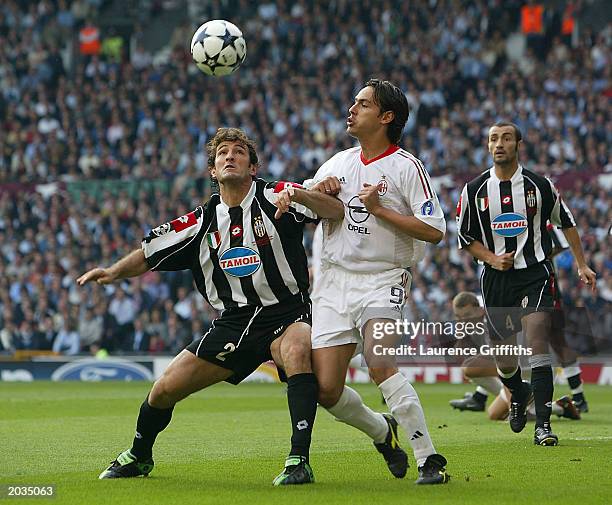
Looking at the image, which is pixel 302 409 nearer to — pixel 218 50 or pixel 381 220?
pixel 381 220

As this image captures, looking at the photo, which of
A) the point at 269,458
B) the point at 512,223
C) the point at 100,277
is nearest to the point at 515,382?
the point at 512,223

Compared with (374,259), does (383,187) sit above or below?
above

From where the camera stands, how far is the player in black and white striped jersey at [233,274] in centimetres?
685

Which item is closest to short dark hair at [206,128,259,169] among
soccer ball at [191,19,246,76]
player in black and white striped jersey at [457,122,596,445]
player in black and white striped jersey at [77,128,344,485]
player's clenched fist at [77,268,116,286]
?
player in black and white striped jersey at [77,128,344,485]

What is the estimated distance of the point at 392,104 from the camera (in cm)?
685

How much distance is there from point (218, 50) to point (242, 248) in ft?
11.0

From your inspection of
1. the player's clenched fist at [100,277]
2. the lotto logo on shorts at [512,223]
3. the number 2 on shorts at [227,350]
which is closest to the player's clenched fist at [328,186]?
the number 2 on shorts at [227,350]

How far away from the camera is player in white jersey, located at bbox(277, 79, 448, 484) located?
6434mm

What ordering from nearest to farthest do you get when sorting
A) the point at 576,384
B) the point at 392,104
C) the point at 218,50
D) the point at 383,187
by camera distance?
the point at 383,187 → the point at 392,104 → the point at 218,50 → the point at 576,384

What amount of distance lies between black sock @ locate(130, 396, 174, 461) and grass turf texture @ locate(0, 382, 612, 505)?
175mm

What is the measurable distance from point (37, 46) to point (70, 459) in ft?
77.7

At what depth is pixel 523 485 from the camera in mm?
6434

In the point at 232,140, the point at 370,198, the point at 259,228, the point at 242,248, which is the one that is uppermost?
the point at 232,140

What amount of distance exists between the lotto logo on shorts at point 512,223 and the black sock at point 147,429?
11.9 ft
